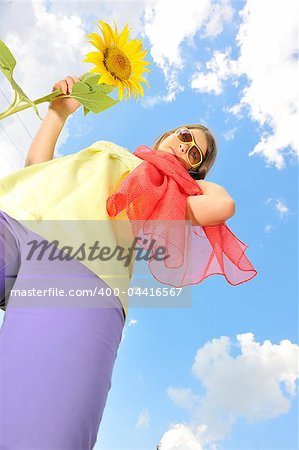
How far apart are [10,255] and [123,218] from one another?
0.23 m

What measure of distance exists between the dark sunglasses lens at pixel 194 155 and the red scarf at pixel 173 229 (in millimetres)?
94

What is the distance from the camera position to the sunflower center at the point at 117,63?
3.93ft

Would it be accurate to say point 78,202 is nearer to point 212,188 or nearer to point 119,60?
point 212,188

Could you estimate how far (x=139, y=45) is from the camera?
48.8 inches

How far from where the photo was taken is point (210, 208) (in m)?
1.06

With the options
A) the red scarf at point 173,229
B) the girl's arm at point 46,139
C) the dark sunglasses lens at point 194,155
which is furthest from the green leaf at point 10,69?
the dark sunglasses lens at point 194,155

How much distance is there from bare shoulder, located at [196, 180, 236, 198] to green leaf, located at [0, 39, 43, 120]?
418mm

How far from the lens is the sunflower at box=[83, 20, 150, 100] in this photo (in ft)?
3.86

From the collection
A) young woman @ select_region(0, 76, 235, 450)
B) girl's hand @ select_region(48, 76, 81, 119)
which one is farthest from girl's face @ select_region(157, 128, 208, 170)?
girl's hand @ select_region(48, 76, 81, 119)

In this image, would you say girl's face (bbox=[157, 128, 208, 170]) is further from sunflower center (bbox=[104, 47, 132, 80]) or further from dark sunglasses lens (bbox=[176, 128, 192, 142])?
sunflower center (bbox=[104, 47, 132, 80])

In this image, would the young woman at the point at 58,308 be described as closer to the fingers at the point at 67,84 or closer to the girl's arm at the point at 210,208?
the girl's arm at the point at 210,208

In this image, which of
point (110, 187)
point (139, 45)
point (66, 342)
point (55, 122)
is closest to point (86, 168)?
point (110, 187)

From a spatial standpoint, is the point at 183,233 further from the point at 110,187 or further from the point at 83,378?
the point at 83,378

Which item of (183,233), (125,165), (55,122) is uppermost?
(55,122)
